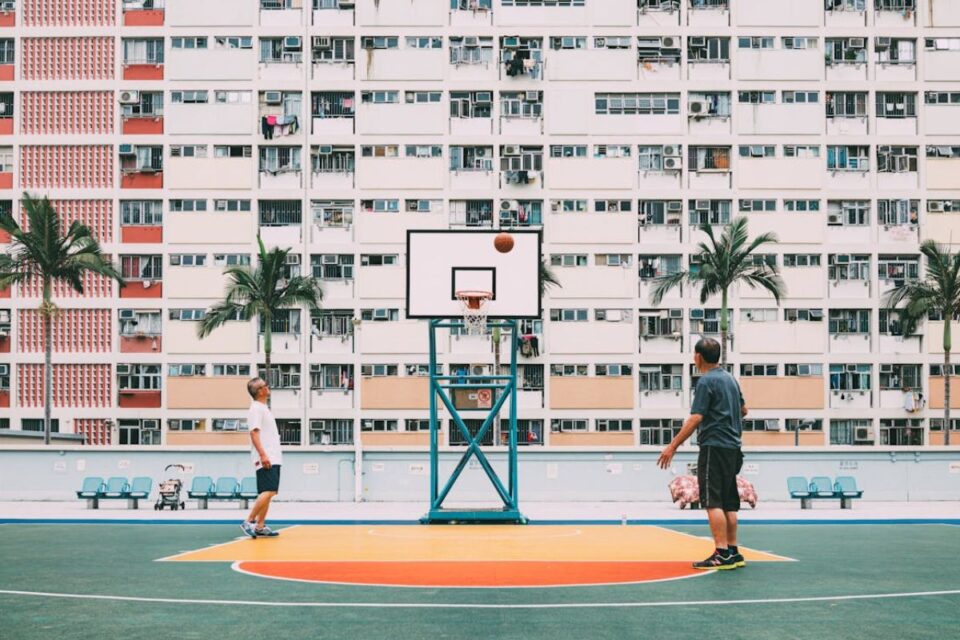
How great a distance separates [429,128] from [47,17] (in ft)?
53.5

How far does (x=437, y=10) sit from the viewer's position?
49656mm

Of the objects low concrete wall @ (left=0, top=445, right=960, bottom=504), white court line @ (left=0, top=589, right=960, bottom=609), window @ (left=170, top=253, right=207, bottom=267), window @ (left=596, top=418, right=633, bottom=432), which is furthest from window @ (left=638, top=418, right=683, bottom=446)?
white court line @ (left=0, top=589, right=960, bottom=609)

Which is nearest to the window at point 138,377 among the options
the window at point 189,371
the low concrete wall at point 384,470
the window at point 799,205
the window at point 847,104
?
the window at point 189,371

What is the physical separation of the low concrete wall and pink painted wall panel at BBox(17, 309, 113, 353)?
18.1m

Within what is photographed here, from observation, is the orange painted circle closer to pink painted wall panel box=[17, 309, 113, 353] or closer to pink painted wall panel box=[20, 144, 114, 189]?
pink painted wall panel box=[17, 309, 113, 353]

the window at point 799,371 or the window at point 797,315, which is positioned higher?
the window at point 797,315

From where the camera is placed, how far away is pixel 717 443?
10.5 metres

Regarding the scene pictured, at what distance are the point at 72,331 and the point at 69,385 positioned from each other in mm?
2233

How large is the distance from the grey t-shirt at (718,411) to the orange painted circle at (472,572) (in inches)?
47.2

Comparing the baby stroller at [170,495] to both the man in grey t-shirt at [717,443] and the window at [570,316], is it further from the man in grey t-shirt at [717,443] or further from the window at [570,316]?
the window at [570,316]

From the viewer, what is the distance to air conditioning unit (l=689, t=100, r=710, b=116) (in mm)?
49375

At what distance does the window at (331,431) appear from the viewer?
48844 millimetres

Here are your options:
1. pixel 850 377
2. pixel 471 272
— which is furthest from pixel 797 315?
pixel 471 272

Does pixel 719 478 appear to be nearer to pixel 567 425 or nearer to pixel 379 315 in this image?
pixel 567 425
